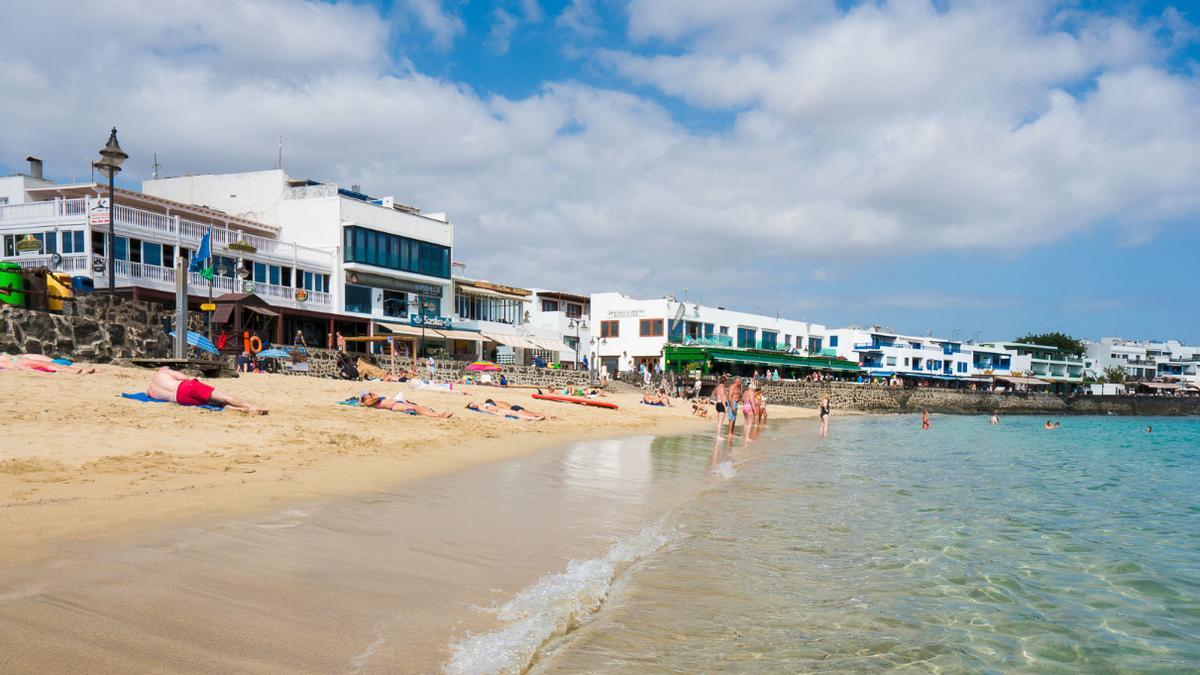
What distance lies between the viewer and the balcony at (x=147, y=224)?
95.7 ft

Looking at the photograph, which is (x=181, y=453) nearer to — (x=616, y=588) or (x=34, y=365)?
(x=616, y=588)

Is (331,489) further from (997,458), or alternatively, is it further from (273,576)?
(997,458)

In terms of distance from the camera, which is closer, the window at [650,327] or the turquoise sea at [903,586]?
the turquoise sea at [903,586]

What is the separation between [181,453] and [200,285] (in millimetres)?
26526

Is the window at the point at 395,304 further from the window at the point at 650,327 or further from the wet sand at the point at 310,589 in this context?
the wet sand at the point at 310,589

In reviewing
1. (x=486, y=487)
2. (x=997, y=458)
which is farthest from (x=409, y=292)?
(x=486, y=487)

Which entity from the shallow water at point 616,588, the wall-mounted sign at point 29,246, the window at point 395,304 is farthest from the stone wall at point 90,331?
the window at point 395,304

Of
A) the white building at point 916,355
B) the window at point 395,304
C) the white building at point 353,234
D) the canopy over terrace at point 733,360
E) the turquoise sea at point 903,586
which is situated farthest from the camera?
the white building at point 916,355

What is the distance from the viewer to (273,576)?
465cm

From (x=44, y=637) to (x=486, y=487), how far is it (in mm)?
6319

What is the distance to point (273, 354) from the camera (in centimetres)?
2623

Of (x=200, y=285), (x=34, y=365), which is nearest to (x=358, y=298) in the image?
(x=200, y=285)

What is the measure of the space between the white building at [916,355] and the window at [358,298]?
167 ft

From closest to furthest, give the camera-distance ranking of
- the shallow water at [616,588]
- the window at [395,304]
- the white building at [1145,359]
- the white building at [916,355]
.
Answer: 1. the shallow water at [616,588]
2. the window at [395,304]
3. the white building at [916,355]
4. the white building at [1145,359]
